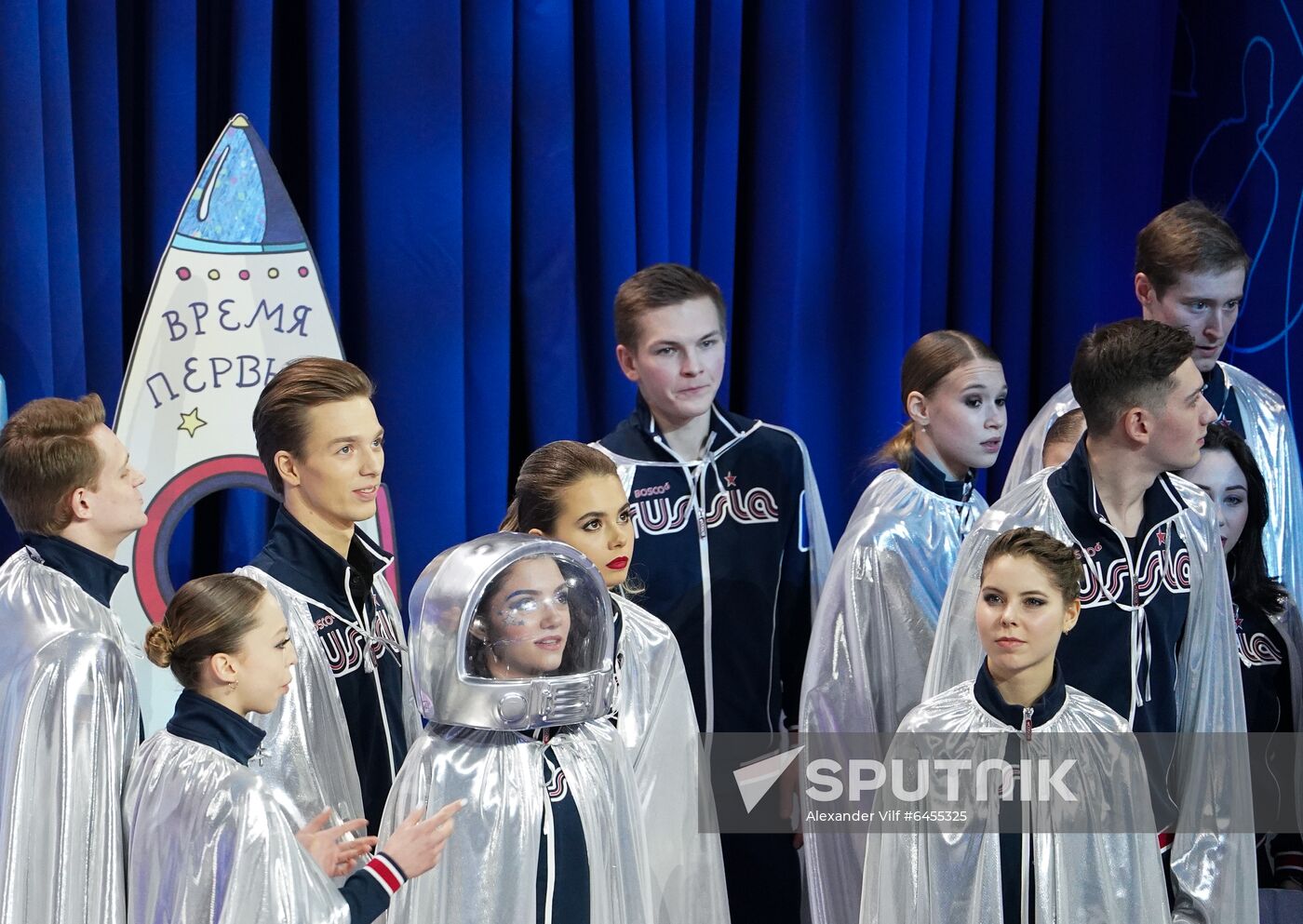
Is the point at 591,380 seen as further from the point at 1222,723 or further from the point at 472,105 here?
the point at 1222,723

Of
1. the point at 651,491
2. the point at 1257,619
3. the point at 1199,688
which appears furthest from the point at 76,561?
the point at 1257,619

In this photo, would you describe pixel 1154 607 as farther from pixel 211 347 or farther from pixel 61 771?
pixel 211 347

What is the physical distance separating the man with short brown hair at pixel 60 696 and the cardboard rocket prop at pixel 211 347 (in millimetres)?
695

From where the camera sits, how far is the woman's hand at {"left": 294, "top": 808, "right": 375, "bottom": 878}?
7.87 feet

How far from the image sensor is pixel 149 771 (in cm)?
237

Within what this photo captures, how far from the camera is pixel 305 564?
2.72 metres

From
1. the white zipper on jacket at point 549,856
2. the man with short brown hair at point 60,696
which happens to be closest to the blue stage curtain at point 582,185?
the man with short brown hair at point 60,696

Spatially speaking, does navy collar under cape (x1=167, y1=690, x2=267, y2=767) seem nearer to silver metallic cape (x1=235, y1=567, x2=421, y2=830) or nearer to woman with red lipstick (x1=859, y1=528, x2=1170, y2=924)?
silver metallic cape (x1=235, y1=567, x2=421, y2=830)

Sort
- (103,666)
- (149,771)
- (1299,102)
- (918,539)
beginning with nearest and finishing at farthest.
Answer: (149,771), (103,666), (918,539), (1299,102)

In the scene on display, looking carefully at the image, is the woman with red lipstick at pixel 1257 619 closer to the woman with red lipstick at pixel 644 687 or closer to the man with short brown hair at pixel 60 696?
the woman with red lipstick at pixel 644 687

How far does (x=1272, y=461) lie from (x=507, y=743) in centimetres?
205

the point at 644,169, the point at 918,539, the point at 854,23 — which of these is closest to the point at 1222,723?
the point at 918,539

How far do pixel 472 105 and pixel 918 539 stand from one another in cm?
153

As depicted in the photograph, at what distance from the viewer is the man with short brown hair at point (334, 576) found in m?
2.64
